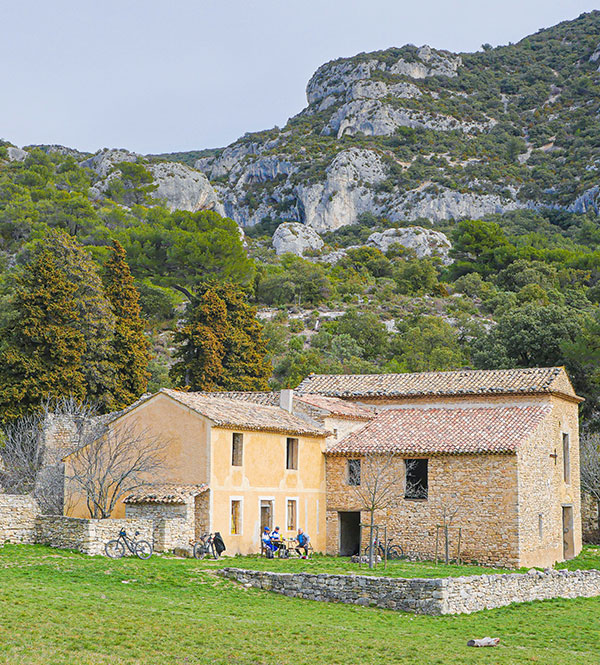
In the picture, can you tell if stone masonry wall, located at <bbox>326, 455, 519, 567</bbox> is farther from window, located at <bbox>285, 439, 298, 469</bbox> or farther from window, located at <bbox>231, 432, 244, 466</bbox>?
window, located at <bbox>231, 432, 244, 466</bbox>

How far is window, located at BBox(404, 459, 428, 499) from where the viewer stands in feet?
97.2

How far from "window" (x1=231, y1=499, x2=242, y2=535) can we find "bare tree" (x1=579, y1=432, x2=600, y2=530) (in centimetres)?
1832

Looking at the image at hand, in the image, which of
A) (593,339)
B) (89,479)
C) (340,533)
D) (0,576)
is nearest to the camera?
(0,576)

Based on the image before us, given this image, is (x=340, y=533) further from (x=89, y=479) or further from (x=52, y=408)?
(x=52, y=408)

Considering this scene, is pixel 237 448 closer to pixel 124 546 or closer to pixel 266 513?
pixel 266 513

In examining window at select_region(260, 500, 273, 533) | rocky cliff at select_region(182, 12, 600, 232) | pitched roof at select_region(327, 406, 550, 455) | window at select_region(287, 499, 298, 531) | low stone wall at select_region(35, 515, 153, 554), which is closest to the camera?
low stone wall at select_region(35, 515, 153, 554)

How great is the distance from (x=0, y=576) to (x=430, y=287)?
229 feet

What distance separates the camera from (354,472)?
31281mm

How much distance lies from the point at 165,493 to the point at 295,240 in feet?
279

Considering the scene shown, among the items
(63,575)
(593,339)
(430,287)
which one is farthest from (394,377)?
(430,287)

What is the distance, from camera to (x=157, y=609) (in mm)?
16391

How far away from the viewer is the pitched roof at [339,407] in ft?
105

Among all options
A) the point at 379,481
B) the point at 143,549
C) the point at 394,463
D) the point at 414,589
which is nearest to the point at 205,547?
the point at 143,549

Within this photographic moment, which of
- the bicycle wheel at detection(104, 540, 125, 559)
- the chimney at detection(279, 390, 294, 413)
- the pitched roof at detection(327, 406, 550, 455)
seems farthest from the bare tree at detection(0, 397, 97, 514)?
the pitched roof at detection(327, 406, 550, 455)
